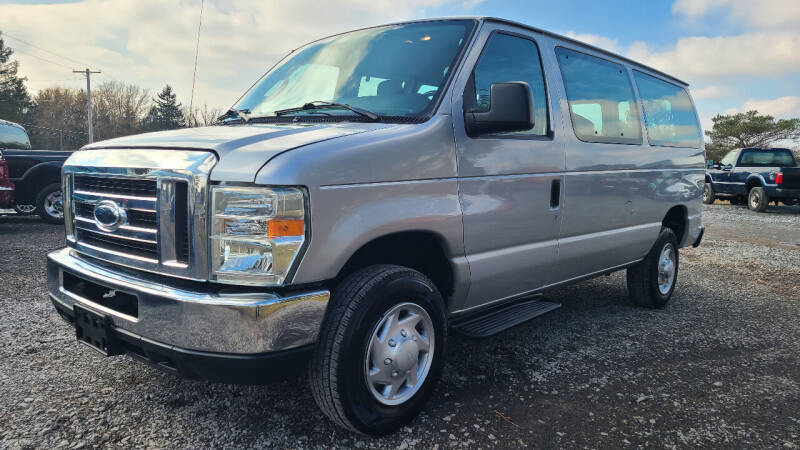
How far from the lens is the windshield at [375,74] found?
2.72 m

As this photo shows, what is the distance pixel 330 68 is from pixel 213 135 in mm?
1066

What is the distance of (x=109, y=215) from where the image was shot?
7.57 ft

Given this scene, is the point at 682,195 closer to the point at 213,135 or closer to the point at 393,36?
the point at 393,36

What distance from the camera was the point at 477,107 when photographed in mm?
2742

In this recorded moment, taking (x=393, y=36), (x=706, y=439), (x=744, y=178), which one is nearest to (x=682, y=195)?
(x=706, y=439)

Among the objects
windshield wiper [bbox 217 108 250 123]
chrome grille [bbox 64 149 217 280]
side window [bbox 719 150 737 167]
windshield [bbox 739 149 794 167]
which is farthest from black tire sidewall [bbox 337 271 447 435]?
side window [bbox 719 150 737 167]

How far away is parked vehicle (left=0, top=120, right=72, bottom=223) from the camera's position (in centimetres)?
879

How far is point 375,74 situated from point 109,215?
60.8 inches

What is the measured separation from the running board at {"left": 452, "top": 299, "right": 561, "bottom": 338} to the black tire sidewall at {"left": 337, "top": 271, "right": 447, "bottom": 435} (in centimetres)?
39

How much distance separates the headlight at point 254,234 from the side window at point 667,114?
355 cm

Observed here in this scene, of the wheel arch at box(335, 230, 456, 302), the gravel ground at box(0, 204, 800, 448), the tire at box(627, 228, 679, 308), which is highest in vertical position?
the wheel arch at box(335, 230, 456, 302)

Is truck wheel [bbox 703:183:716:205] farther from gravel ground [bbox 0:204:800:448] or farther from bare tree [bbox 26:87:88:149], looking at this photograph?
bare tree [bbox 26:87:88:149]

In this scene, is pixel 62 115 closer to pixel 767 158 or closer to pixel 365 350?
pixel 767 158

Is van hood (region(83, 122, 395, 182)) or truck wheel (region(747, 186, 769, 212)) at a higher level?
van hood (region(83, 122, 395, 182))
